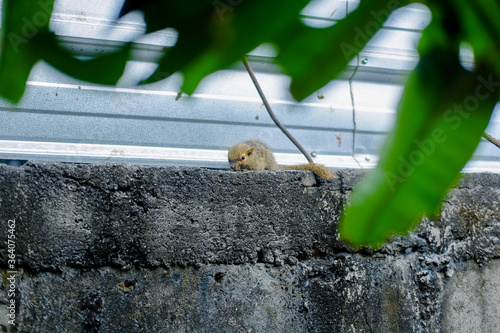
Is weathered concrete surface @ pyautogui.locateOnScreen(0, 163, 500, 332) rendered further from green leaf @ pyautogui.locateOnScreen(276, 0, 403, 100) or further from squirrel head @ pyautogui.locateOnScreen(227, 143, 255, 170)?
green leaf @ pyautogui.locateOnScreen(276, 0, 403, 100)

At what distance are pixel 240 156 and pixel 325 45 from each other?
210 centimetres

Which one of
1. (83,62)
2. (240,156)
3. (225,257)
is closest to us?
(83,62)

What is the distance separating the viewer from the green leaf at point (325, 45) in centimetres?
21

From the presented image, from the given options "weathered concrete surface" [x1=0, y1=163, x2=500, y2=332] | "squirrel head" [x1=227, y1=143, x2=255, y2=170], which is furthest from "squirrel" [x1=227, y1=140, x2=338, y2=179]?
"weathered concrete surface" [x1=0, y1=163, x2=500, y2=332]

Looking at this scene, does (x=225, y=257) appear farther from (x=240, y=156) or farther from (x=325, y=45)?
(x=325, y=45)

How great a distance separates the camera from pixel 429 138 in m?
0.22

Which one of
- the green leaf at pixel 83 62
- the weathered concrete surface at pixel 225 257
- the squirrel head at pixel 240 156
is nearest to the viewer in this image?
the green leaf at pixel 83 62

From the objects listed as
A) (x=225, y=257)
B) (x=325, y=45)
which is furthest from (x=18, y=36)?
(x=225, y=257)

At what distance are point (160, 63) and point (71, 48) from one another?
0.03 metres

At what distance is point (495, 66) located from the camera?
0.75 feet

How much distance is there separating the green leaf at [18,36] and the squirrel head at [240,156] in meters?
1.89

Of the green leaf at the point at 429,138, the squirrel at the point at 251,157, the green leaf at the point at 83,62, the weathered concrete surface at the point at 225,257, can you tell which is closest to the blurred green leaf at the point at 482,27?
the green leaf at the point at 429,138

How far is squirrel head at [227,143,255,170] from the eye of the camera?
220cm

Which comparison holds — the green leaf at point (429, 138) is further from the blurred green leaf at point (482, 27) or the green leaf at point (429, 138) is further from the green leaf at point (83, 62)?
the green leaf at point (83, 62)
